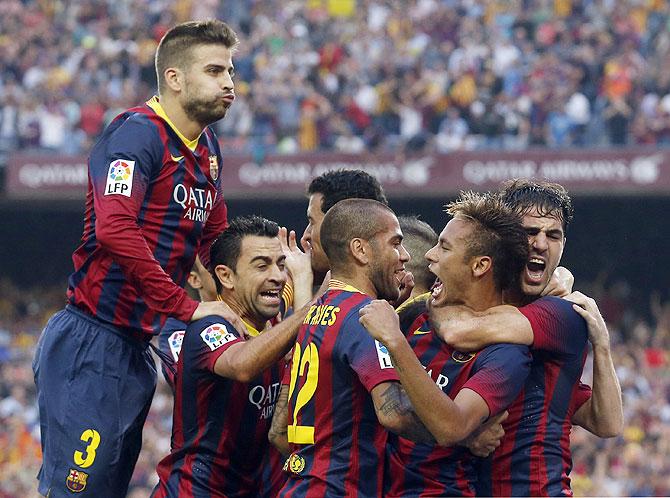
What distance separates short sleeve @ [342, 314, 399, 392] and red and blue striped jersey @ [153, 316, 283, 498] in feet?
3.01

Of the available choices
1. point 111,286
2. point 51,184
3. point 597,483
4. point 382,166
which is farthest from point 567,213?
point 51,184

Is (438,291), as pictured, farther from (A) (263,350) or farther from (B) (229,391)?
(B) (229,391)

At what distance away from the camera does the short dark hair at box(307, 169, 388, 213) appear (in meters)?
5.97

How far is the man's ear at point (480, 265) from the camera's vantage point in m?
4.77

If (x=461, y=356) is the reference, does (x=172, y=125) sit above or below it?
above

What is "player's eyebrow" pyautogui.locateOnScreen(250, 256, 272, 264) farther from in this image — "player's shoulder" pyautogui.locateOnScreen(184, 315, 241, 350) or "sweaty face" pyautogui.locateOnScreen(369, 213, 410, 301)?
"sweaty face" pyautogui.locateOnScreen(369, 213, 410, 301)

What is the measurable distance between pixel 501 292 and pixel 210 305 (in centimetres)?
125

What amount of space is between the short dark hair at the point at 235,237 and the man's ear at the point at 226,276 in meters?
0.02

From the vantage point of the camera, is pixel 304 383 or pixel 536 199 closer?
pixel 304 383

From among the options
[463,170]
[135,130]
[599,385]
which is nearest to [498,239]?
[599,385]

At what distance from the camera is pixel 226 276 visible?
5.65m

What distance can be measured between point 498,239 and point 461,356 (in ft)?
1.50

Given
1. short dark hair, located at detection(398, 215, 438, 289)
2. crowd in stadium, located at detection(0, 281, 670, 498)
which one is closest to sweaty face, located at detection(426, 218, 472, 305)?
short dark hair, located at detection(398, 215, 438, 289)

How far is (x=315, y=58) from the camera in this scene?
1891 centimetres
